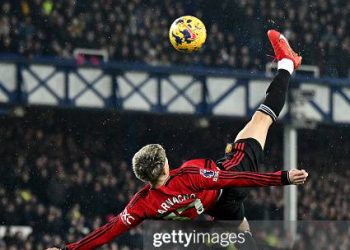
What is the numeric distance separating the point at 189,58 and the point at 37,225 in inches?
179

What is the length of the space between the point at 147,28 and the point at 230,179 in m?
11.3

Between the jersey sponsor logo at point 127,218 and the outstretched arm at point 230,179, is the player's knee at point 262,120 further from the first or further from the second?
the jersey sponsor logo at point 127,218

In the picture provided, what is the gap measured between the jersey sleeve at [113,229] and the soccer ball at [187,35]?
10.9 ft

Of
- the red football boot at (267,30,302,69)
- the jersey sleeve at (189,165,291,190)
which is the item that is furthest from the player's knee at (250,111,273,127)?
the jersey sleeve at (189,165,291,190)

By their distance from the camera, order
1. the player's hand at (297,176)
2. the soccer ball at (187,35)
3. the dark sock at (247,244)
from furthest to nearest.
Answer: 1. the soccer ball at (187,35)
2. the dark sock at (247,244)
3. the player's hand at (297,176)

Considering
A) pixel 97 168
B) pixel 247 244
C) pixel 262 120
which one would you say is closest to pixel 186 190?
pixel 247 244

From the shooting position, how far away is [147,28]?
18266 millimetres

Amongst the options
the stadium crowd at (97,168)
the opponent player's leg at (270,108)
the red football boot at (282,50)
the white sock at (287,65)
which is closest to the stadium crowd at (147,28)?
the stadium crowd at (97,168)

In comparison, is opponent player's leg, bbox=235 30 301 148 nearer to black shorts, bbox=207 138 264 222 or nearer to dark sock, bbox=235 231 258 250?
black shorts, bbox=207 138 264 222

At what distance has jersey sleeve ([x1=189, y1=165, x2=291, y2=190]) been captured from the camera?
7.13 meters

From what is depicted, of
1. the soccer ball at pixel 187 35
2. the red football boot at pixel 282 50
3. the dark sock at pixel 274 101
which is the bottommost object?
the dark sock at pixel 274 101

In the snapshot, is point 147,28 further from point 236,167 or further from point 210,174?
point 210,174

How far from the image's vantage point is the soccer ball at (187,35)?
10.3 metres

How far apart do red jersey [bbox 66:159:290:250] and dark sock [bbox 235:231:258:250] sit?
1.76ft
